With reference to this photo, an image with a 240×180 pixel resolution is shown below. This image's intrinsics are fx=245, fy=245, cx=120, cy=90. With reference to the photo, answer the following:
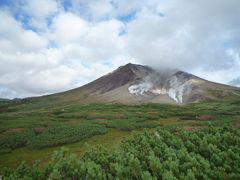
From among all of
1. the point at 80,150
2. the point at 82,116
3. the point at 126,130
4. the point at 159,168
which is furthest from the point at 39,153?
the point at 82,116

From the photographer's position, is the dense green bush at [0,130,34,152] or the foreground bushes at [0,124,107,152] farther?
the foreground bushes at [0,124,107,152]

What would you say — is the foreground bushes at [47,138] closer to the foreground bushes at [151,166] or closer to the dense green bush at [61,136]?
the dense green bush at [61,136]

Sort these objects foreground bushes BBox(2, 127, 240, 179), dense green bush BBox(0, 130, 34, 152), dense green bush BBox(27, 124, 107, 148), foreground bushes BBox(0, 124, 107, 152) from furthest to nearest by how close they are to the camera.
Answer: dense green bush BBox(27, 124, 107, 148) < foreground bushes BBox(0, 124, 107, 152) < dense green bush BBox(0, 130, 34, 152) < foreground bushes BBox(2, 127, 240, 179)

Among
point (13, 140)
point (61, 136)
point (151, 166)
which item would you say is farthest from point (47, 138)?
point (151, 166)

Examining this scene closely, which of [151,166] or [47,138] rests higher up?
[151,166]

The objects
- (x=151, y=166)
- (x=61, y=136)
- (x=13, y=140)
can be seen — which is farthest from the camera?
(x=61, y=136)

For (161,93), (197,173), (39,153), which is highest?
(161,93)

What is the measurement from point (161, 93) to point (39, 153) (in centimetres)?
16469

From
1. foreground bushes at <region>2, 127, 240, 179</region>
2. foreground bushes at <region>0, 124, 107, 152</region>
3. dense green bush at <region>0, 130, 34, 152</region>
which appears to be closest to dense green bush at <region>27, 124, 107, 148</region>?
foreground bushes at <region>0, 124, 107, 152</region>

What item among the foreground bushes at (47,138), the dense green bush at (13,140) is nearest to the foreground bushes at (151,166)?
the foreground bushes at (47,138)

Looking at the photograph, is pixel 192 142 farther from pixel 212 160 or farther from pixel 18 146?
pixel 18 146

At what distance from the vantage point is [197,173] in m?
7.67

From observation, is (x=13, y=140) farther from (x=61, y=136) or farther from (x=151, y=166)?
(x=151, y=166)

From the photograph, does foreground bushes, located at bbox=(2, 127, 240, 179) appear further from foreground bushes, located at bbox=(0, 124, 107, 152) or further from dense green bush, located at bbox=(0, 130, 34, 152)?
dense green bush, located at bbox=(0, 130, 34, 152)
